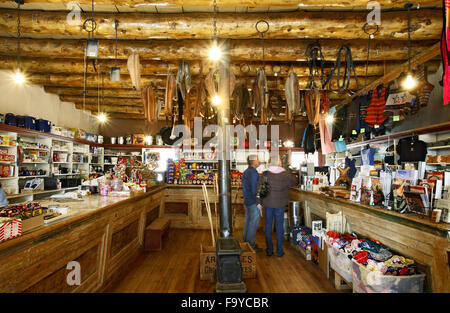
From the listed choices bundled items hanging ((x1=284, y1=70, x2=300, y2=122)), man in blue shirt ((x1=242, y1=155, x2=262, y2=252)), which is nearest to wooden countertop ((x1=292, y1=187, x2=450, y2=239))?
man in blue shirt ((x1=242, y1=155, x2=262, y2=252))

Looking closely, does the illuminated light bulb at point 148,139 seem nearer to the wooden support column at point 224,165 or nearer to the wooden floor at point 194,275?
the wooden floor at point 194,275

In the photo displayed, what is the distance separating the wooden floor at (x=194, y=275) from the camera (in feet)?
9.90

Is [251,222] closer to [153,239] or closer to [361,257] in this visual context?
[153,239]

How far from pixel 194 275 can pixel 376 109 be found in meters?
4.43

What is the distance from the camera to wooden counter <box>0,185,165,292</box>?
1676 mm

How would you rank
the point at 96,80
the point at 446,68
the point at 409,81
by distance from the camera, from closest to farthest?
1. the point at 446,68
2. the point at 409,81
3. the point at 96,80

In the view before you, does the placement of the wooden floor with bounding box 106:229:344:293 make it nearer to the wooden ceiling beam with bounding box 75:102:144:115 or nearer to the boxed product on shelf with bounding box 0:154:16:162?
the boxed product on shelf with bounding box 0:154:16:162

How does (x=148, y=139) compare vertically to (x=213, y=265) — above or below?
above

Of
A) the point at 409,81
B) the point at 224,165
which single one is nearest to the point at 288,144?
the point at 409,81

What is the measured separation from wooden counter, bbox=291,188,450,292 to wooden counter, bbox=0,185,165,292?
3226 mm

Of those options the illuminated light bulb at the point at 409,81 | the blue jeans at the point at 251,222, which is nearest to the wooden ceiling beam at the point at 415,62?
the illuminated light bulb at the point at 409,81

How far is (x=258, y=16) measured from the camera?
3.52 metres

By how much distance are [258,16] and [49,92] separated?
6878 millimetres

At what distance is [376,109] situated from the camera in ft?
15.0
